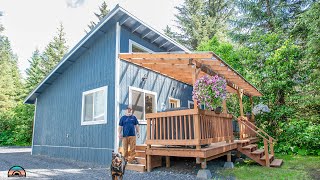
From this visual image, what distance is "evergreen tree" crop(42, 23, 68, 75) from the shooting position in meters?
23.7

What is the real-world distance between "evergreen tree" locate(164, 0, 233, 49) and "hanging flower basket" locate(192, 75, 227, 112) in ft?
52.0

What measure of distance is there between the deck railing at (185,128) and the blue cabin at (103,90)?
70.0 inches

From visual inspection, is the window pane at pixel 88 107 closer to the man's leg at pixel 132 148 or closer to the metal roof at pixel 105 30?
the metal roof at pixel 105 30

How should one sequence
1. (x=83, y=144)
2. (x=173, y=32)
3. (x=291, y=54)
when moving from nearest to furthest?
(x=83, y=144), (x=291, y=54), (x=173, y=32)

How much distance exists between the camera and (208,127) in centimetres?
550

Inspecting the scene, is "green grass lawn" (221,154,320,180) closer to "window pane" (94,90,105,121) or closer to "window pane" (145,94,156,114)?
"window pane" (145,94,156,114)

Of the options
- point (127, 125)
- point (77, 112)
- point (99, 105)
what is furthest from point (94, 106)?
point (127, 125)

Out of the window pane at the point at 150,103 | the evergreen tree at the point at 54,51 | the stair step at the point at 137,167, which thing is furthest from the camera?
the evergreen tree at the point at 54,51

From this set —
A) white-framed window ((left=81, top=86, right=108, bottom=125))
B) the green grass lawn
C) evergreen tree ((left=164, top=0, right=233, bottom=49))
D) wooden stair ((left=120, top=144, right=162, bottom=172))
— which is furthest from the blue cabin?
evergreen tree ((left=164, top=0, right=233, bottom=49))

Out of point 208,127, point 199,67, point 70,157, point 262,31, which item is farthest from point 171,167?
point 262,31

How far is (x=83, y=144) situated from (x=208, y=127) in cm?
510

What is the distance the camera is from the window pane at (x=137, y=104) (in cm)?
784

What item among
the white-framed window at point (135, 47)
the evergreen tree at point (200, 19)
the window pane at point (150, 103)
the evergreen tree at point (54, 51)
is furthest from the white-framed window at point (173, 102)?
the evergreen tree at point (54, 51)

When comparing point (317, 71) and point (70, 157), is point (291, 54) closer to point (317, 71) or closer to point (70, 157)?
point (317, 71)
